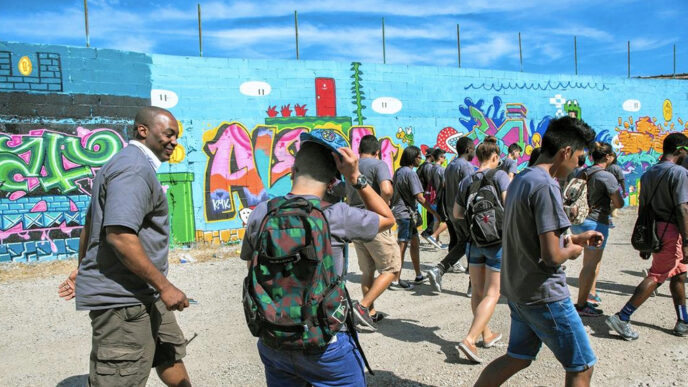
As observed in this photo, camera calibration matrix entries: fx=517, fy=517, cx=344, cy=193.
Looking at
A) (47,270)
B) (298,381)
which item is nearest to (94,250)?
(298,381)

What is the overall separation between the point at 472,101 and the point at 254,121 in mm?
5424

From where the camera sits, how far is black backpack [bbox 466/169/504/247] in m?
4.23

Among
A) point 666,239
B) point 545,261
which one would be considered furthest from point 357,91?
point 545,261

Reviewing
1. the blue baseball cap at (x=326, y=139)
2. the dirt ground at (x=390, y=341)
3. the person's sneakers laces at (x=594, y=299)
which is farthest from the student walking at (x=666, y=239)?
the blue baseball cap at (x=326, y=139)

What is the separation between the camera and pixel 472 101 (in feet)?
40.7

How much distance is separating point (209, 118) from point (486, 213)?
Result: 22.2 ft

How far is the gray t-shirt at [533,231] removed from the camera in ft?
9.04

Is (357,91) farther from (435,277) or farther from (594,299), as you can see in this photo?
(594,299)

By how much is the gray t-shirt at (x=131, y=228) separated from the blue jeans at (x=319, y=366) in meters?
0.86

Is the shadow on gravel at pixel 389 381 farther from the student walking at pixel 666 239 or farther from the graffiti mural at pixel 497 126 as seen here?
the graffiti mural at pixel 497 126

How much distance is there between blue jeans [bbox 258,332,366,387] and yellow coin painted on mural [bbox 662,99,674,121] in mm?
16951

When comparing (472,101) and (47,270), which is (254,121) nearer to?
(47,270)

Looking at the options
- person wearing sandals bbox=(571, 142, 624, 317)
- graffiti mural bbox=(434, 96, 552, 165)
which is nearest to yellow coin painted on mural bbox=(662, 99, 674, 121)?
graffiti mural bbox=(434, 96, 552, 165)

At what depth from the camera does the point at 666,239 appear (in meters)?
4.69
